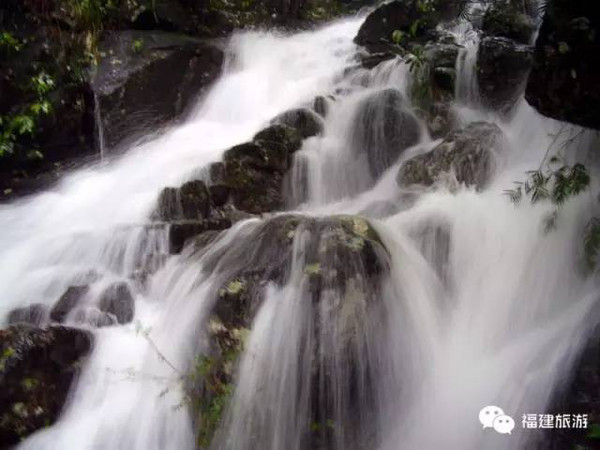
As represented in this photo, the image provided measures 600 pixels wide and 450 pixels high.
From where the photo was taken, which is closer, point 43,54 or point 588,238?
point 588,238

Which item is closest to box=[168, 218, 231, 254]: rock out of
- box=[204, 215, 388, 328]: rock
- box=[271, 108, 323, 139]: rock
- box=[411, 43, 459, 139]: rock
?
box=[204, 215, 388, 328]: rock

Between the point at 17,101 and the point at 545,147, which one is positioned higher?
the point at 17,101

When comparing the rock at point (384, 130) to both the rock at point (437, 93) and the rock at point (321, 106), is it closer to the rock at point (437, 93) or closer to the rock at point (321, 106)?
the rock at point (437, 93)

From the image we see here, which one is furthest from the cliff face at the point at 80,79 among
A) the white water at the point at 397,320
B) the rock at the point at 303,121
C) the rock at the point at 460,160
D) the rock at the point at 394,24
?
the rock at the point at 460,160

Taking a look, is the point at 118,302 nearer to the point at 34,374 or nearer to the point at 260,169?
the point at 34,374

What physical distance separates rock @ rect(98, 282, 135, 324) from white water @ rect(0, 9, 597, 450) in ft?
0.33

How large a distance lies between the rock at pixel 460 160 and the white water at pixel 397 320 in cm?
16

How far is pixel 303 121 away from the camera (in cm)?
704

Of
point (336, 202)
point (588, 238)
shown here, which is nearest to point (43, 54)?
point (336, 202)

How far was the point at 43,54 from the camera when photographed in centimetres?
722

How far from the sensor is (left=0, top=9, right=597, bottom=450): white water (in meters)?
3.56

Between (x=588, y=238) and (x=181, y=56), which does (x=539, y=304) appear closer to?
(x=588, y=238)

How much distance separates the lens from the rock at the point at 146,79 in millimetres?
7320

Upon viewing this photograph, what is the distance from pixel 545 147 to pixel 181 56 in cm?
535
